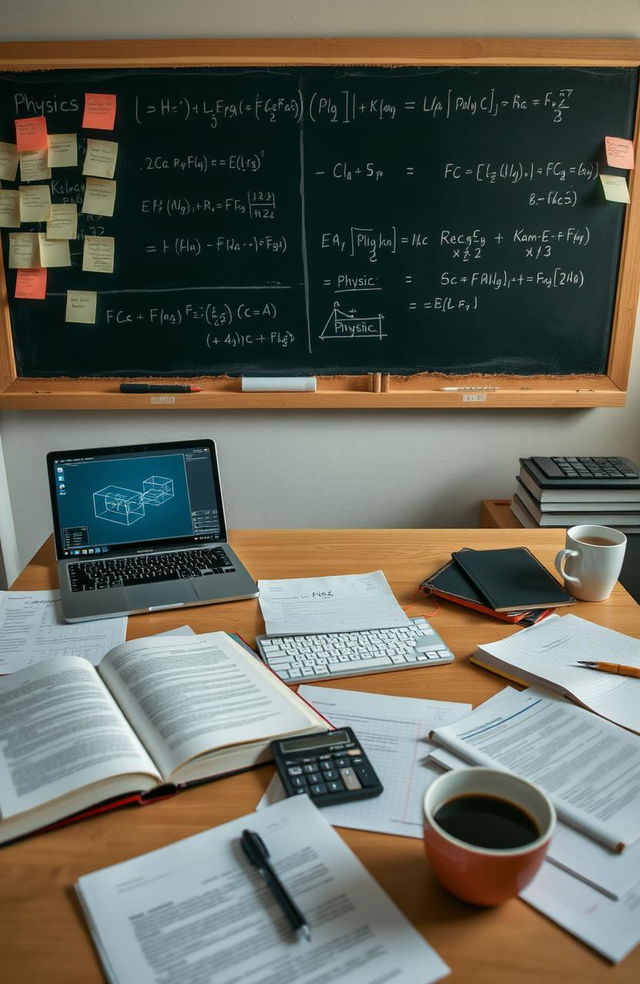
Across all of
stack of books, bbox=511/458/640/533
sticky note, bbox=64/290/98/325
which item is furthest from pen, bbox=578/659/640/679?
sticky note, bbox=64/290/98/325

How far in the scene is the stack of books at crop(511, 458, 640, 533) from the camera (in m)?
2.13

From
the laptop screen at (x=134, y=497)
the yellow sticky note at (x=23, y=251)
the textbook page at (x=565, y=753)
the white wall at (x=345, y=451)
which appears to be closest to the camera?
the textbook page at (x=565, y=753)

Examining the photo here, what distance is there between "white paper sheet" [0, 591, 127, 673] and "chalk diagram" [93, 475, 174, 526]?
209 mm

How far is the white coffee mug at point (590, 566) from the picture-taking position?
4.27 feet

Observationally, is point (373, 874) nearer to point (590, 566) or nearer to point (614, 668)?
point (614, 668)

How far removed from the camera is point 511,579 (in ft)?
4.49

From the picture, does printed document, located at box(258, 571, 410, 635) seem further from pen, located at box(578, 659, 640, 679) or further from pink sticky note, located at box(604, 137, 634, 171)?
pink sticky note, located at box(604, 137, 634, 171)

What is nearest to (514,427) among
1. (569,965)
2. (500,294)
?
(500,294)

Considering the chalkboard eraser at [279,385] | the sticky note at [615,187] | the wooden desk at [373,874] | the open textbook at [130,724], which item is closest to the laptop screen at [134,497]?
the wooden desk at [373,874]

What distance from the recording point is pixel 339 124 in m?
2.30

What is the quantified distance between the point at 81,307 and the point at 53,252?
179mm

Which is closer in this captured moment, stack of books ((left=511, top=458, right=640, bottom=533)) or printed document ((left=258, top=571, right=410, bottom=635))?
printed document ((left=258, top=571, right=410, bottom=635))

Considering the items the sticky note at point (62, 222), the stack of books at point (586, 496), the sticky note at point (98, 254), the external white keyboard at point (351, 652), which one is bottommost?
the stack of books at point (586, 496)

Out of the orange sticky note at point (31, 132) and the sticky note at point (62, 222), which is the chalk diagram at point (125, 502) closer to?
the sticky note at point (62, 222)
